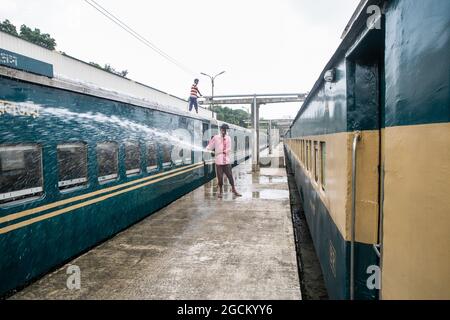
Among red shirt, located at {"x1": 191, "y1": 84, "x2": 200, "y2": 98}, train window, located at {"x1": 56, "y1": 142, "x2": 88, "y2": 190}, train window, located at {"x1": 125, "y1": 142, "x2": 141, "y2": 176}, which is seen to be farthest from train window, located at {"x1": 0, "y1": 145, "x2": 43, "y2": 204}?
red shirt, located at {"x1": 191, "y1": 84, "x2": 200, "y2": 98}

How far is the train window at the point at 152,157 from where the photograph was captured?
712 centimetres

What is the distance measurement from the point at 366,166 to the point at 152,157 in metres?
5.73

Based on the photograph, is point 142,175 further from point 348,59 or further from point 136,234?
point 348,59

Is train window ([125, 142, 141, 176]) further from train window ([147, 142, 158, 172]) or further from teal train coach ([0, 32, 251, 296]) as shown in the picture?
train window ([147, 142, 158, 172])

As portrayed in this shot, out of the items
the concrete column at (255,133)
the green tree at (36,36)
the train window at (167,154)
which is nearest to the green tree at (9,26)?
the green tree at (36,36)

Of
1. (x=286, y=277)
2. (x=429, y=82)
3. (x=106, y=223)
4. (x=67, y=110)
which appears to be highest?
(x=67, y=110)

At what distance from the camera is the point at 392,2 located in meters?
1.66

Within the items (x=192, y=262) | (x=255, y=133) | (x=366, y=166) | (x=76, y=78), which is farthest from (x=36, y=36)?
(x=366, y=166)

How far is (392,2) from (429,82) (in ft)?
2.11

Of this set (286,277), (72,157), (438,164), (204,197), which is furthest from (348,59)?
(204,197)

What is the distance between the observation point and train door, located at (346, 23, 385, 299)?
230 cm

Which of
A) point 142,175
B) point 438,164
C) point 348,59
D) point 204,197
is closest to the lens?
point 438,164

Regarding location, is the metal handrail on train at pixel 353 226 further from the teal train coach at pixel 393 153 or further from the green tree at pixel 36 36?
the green tree at pixel 36 36

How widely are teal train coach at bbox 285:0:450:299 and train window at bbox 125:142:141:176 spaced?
4.40 meters
